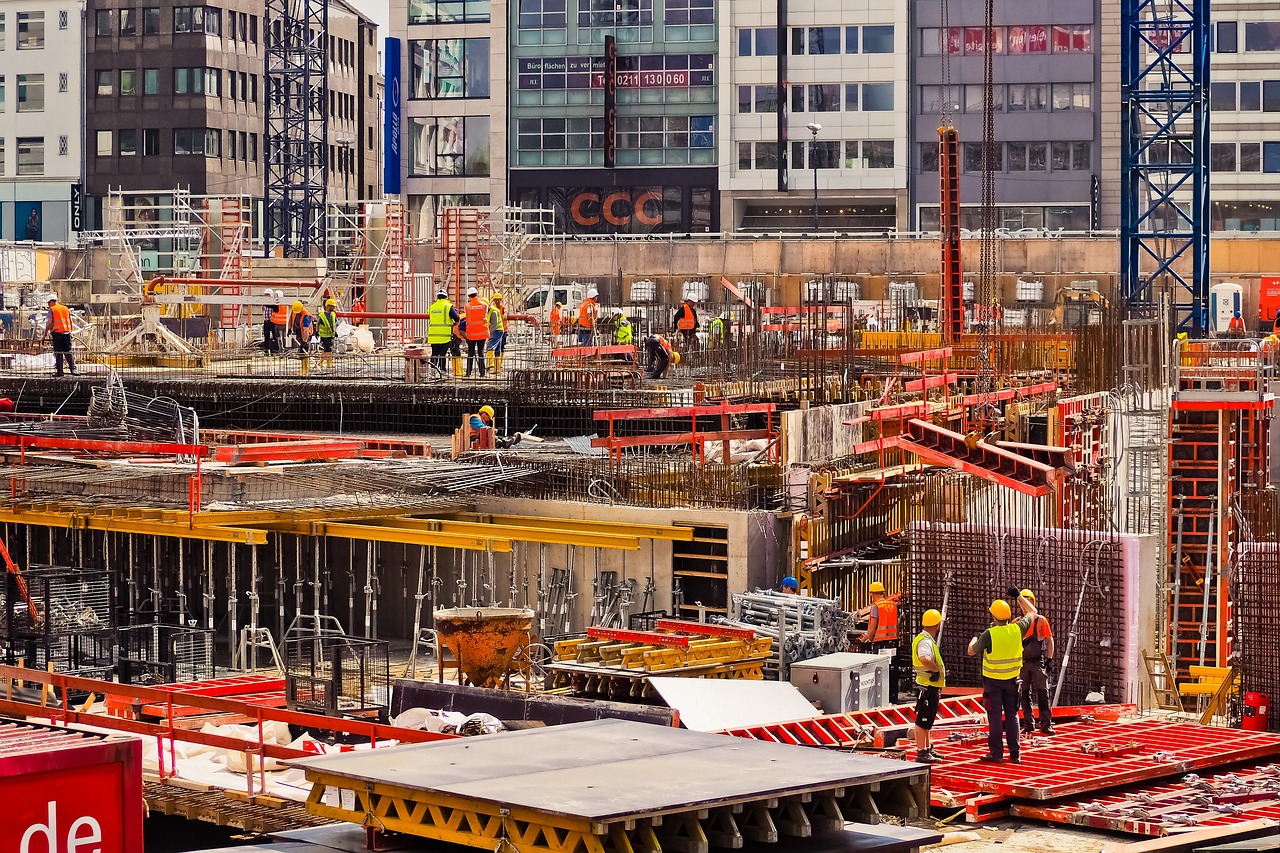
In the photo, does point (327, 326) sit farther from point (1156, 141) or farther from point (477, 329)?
point (1156, 141)

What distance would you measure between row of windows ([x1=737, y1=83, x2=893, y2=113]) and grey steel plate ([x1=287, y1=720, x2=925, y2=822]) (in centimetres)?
8384

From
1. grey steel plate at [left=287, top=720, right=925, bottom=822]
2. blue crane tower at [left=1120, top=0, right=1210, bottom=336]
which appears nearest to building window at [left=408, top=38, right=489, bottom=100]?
blue crane tower at [left=1120, top=0, right=1210, bottom=336]

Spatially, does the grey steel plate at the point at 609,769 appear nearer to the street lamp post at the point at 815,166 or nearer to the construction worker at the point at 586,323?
the construction worker at the point at 586,323

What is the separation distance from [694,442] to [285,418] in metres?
10.4

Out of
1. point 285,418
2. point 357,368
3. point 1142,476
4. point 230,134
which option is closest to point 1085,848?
point 1142,476

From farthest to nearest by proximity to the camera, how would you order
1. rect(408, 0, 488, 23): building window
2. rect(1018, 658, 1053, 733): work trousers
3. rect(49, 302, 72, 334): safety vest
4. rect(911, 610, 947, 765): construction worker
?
rect(408, 0, 488, 23): building window → rect(49, 302, 72, 334): safety vest → rect(1018, 658, 1053, 733): work trousers → rect(911, 610, 947, 765): construction worker

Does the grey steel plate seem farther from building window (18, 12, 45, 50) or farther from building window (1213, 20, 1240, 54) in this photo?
building window (18, 12, 45, 50)

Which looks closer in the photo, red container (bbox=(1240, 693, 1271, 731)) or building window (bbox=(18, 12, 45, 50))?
red container (bbox=(1240, 693, 1271, 731))

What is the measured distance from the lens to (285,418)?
37750mm

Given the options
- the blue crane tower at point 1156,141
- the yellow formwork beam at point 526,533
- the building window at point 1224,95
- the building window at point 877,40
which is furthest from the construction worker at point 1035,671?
the building window at point 1224,95

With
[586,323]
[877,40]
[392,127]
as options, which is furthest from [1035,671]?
[392,127]

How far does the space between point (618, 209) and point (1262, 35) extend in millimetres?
29817

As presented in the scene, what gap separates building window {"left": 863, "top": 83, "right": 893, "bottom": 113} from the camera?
94.4 meters

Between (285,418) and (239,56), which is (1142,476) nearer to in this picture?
(285,418)
